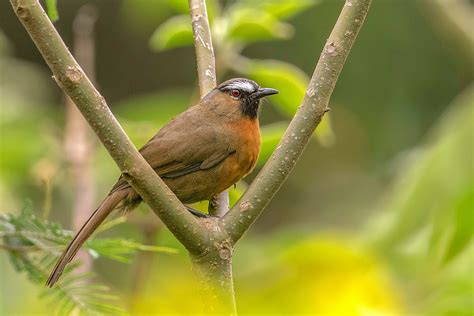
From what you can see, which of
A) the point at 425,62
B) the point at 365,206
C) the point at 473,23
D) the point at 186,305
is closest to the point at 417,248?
the point at 186,305

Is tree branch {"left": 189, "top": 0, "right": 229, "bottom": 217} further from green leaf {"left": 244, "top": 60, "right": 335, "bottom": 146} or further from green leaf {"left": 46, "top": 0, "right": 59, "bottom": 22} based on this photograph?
green leaf {"left": 46, "top": 0, "right": 59, "bottom": 22}

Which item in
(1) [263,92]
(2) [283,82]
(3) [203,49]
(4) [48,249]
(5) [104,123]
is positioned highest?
(1) [263,92]

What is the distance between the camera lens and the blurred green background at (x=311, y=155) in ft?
7.11

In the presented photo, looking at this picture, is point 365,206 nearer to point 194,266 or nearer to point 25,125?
point 25,125

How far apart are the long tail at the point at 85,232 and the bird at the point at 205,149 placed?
Result: 0.06 ft

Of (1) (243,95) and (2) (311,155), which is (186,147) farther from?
(2) (311,155)

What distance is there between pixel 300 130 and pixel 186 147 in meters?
1.01

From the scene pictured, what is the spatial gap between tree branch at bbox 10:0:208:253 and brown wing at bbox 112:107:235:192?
0.98 meters

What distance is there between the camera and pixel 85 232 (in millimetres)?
2320

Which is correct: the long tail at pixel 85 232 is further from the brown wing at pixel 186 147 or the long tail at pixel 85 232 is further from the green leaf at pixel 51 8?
the green leaf at pixel 51 8

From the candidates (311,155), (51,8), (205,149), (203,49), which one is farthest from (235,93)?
(311,155)

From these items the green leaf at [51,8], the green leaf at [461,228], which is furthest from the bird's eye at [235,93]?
the green leaf at [51,8]

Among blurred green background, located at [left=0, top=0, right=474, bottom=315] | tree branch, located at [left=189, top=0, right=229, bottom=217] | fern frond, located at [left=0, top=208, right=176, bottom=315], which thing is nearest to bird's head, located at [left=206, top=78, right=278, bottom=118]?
blurred green background, located at [left=0, top=0, right=474, bottom=315]

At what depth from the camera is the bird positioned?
2871 mm
